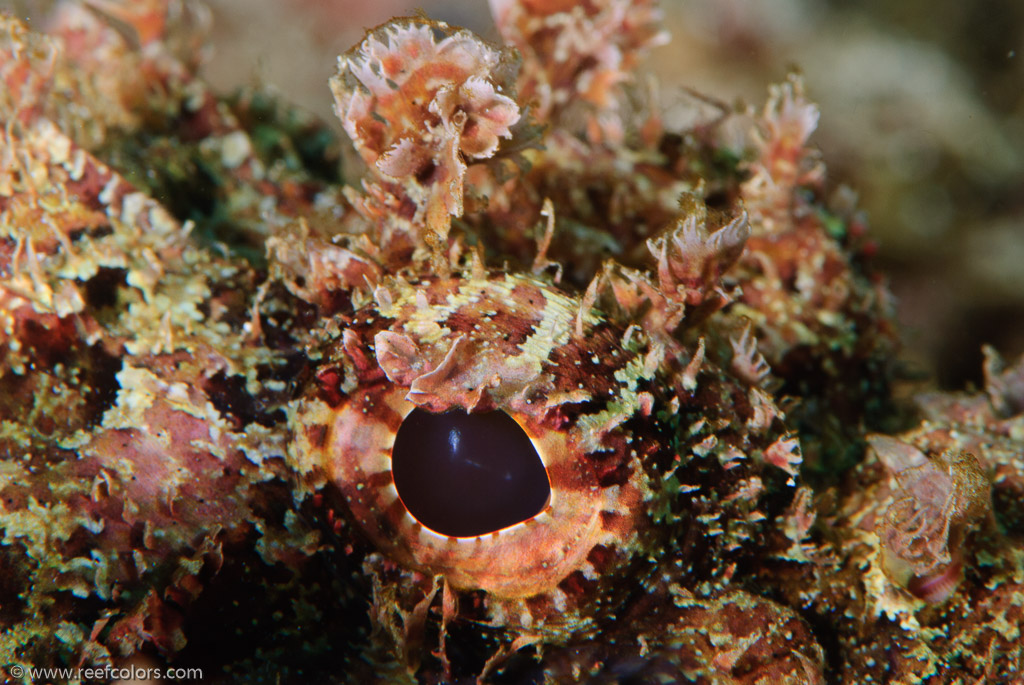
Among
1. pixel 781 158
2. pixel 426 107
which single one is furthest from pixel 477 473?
pixel 781 158

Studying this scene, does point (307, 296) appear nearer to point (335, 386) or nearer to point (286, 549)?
point (335, 386)

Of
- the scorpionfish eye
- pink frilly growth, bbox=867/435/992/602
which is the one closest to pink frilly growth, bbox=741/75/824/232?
pink frilly growth, bbox=867/435/992/602

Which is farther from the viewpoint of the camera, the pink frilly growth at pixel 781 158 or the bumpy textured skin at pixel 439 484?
the pink frilly growth at pixel 781 158

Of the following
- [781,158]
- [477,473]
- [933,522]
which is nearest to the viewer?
[477,473]

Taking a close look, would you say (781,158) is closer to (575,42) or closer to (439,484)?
(575,42)

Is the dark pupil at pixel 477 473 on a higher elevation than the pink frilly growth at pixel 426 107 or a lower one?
lower

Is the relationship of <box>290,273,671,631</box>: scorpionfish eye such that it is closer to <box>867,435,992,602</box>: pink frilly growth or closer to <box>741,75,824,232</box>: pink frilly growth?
<box>867,435,992,602</box>: pink frilly growth

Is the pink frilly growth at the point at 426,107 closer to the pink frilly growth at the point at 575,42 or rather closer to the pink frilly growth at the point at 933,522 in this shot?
the pink frilly growth at the point at 575,42

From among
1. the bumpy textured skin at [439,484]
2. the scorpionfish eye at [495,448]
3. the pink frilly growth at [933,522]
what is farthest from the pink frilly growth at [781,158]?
the scorpionfish eye at [495,448]
